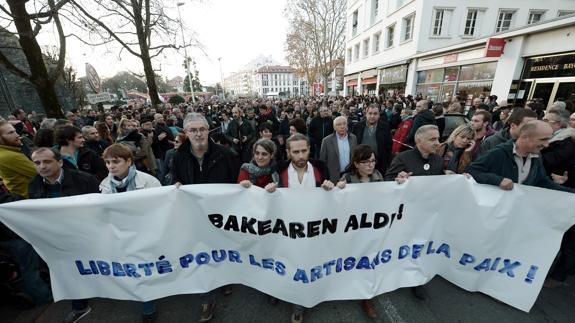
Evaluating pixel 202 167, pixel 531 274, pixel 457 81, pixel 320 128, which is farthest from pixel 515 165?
pixel 457 81

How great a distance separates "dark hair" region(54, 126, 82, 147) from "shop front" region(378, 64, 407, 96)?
2014cm

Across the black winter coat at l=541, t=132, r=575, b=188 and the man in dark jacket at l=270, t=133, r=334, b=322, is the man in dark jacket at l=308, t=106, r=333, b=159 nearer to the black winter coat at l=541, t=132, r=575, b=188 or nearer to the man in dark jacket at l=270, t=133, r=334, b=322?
the man in dark jacket at l=270, t=133, r=334, b=322

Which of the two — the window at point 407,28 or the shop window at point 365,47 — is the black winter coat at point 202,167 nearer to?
the window at point 407,28

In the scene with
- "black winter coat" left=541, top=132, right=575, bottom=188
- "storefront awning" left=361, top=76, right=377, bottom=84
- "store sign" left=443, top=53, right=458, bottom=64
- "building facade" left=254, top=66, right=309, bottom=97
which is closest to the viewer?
"black winter coat" left=541, top=132, right=575, bottom=188

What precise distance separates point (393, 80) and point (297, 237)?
21.3 metres

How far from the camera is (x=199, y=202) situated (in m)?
2.16

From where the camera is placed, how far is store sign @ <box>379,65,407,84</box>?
18.3 m

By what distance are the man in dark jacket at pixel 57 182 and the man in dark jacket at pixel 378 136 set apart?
14.2 feet

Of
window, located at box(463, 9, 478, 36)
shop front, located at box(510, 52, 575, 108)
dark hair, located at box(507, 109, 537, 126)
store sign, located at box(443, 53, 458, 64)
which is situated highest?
window, located at box(463, 9, 478, 36)

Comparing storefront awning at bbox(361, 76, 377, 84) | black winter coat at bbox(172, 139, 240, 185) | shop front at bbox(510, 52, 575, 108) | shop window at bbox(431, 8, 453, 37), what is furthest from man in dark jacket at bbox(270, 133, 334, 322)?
storefront awning at bbox(361, 76, 377, 84)

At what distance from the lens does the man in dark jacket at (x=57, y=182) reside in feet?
Result: 7.37

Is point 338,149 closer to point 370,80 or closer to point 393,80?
point 393,80

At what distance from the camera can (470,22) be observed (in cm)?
1584

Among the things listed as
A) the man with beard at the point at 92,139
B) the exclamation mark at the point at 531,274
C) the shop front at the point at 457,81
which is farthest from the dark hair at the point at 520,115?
the shop front at the point at 457,81
